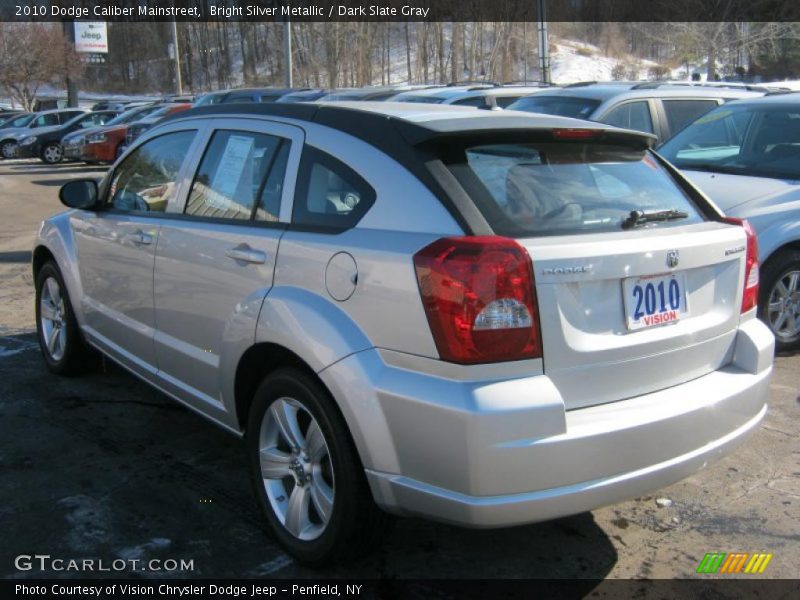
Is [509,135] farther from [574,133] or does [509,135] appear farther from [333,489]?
[333,489]

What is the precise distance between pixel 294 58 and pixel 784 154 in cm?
5642

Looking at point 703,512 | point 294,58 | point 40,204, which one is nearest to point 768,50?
point 294,58

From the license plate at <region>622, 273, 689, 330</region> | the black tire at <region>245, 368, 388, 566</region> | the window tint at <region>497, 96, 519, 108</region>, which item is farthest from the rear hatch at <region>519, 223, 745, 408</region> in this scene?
the window tint at <region>497, 96, 519, 108</region>

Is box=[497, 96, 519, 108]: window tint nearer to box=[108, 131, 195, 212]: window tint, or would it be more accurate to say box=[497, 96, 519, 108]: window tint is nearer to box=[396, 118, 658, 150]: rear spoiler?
box=[108, 131, 195, 212]: window tint

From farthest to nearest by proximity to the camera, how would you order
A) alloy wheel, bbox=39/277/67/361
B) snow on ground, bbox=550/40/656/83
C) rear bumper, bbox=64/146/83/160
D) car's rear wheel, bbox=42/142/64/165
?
1. snow on ground, bbox=550/40/656/83
2. car's rear wheel, bbox=42/142/64/165
3. rear bumper, bbox=64/146/83/160
4. alloy wheel, bbox=39/277/67/361

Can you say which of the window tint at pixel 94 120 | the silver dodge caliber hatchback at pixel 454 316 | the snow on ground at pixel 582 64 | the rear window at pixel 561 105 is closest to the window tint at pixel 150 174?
the silver dodge caliber hatchback at pixel 454 316

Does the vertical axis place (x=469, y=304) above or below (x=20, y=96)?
below

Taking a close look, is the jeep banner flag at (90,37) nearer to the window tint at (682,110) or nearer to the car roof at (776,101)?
the window tint at (682,110)

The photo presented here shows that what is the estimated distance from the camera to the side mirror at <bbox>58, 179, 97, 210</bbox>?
15.9 feet

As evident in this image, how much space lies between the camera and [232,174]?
379cm

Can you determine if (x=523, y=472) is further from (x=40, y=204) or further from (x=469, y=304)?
(x=40, y=204)

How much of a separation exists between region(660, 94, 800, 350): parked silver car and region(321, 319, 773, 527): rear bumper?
321 cm

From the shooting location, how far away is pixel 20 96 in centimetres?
4562
